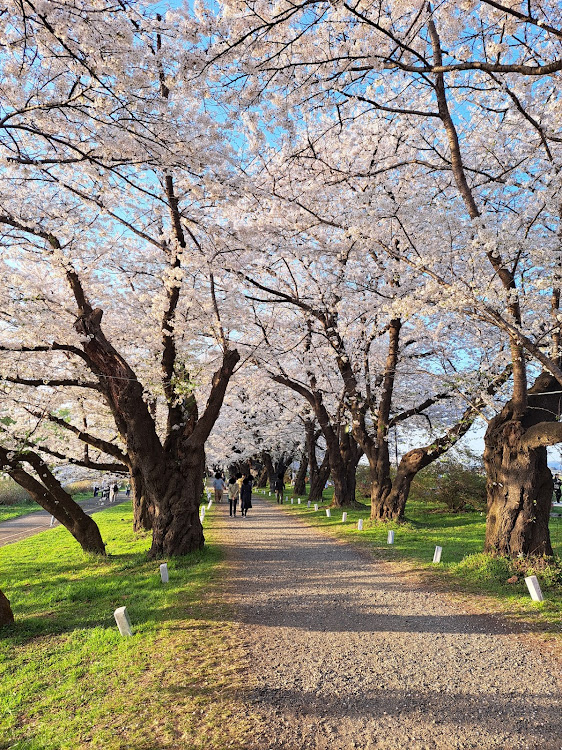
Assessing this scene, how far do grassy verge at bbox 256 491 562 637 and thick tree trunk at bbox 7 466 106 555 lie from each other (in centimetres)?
671

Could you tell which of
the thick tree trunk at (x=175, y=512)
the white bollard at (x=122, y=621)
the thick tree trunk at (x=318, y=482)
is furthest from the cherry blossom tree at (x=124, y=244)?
the thick tree trunk at (x=318, y=482)

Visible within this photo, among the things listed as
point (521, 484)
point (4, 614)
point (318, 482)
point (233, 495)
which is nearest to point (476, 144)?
point (521, 484)

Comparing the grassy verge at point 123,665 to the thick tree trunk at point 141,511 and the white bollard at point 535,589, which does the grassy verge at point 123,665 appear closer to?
the white bollard at point 535,589

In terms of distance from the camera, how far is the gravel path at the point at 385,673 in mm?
3609

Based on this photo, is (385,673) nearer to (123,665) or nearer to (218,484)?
(123,665)

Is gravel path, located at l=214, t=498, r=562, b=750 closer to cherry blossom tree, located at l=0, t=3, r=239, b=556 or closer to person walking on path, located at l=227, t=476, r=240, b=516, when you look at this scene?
cherry blossom tree, located at l=0, t=3, r=239, b=556

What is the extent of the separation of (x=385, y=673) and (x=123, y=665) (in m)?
2.79

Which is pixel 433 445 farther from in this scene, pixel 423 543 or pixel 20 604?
pixel 20 604

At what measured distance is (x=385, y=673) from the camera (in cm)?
459

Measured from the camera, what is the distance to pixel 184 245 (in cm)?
1034

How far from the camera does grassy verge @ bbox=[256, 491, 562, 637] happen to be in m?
6.34

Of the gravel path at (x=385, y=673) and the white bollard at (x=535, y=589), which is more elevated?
the white bollard at (x=535, y=589)

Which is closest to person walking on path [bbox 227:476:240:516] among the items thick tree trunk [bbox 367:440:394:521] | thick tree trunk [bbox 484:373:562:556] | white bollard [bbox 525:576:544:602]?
thick tree trunk [bbox 367:440:394:521]

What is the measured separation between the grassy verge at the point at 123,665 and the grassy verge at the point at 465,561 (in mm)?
3854
